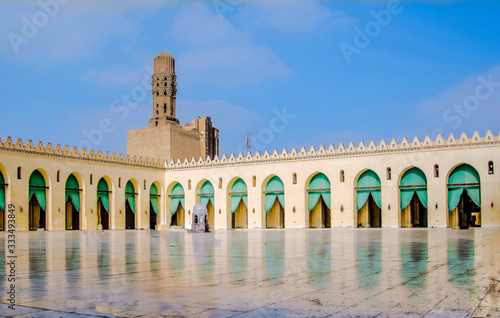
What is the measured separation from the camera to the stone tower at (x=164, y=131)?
50.0 meters

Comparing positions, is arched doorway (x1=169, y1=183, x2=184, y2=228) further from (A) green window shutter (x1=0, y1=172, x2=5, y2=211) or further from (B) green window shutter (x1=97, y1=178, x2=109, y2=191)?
(A) green window shutter (x1=0, y1=172, x2=5, y2=211)

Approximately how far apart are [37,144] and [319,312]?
33.8 m

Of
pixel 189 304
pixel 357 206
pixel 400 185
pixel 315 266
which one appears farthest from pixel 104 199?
pixel 189 304

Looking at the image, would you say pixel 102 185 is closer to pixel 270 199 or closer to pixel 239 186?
pixel 239 186

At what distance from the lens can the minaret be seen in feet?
173

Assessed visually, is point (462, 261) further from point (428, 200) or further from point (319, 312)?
point (428, 200)

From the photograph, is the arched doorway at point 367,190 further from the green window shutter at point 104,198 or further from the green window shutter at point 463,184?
the green window shutter at point 104,198

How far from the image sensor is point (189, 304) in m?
5.41

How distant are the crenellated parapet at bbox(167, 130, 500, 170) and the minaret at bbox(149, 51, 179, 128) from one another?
9082 millimetres

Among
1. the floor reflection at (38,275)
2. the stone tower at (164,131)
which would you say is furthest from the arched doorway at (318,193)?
the floor reflection at (38,275)

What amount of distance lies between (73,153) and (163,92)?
1692 cm

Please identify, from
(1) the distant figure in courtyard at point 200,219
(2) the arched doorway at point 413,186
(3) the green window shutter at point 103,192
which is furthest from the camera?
(3) the green window shutter at point 103,192

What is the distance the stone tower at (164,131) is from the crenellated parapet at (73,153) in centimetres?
378

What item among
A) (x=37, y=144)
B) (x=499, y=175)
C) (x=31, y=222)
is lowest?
(x=31, y=222)
